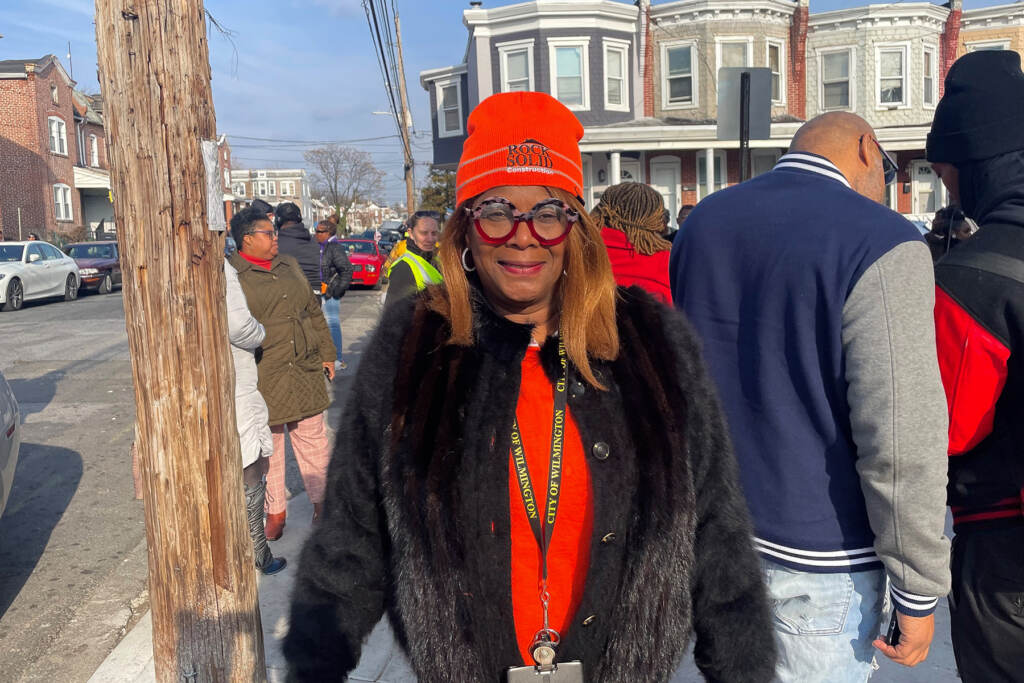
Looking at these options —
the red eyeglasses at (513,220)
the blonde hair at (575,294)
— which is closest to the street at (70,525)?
the blonde hair at (575,294)

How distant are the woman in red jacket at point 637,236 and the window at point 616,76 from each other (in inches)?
813

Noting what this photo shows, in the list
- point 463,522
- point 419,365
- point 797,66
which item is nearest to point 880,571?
point 463,522

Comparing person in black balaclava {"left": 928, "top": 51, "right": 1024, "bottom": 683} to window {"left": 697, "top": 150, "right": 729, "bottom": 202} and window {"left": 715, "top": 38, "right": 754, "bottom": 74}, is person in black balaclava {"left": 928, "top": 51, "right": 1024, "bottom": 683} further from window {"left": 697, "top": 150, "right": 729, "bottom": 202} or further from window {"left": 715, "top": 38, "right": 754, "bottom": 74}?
window {"left": 715, "top": 38, "right": 754, "bottom": 74}

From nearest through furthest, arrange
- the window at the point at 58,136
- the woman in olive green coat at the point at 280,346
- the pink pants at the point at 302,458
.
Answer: the woman in olive green coat at the point at 280,346, the pink pants at the point at 302,458, the window at the point at 58,136

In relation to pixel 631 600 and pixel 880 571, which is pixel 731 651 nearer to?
pixel 631 600

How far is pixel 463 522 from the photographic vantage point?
174cm

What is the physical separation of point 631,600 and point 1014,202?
1619 millimetres

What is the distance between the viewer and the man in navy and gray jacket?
2033 mm

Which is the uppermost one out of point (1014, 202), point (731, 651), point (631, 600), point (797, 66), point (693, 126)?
point (797, 66)

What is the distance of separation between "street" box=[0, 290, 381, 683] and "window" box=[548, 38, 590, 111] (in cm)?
1466

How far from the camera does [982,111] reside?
7.97 ft

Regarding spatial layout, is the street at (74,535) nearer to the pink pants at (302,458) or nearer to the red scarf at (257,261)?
the pink pants at (302,458)

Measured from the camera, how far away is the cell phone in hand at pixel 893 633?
2.19m

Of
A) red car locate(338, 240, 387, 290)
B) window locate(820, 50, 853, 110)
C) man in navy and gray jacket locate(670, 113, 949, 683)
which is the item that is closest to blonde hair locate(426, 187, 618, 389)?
man in navy and gray jacket locate(670, 113, 949, 683)
